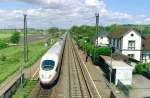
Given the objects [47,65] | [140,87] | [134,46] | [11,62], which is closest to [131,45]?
[134,46]

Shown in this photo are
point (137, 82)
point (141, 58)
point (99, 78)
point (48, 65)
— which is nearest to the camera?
point (48, 65)

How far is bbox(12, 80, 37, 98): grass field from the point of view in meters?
29.2

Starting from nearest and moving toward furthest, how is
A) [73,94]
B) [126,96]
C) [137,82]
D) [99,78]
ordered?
[126,96], [73,94], [137,82], [99,78]

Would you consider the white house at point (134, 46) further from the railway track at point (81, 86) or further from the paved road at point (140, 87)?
the paved road at point (140, 87)

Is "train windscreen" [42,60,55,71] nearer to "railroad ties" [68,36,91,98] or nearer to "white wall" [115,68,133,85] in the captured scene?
"railroad ties" [68,36,91,98]

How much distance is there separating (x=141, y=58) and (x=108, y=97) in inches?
1043

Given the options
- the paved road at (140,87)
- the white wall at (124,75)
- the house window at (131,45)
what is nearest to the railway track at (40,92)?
the white wall at (124,75)

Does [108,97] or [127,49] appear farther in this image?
[127,49]

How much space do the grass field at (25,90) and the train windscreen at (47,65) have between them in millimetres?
2717

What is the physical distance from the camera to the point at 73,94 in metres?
30.6

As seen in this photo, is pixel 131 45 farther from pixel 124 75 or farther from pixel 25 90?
pixel 25 90

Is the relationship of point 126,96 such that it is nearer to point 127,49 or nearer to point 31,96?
point 31,96

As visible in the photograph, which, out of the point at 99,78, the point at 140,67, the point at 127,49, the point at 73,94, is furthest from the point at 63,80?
the point at 127,49

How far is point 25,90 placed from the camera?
32.0 metres
